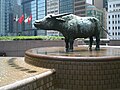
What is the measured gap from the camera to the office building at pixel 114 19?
63344 millimetres

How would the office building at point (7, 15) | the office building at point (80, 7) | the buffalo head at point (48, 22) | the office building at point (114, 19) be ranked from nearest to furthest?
the buffalo head at point (48, 22) → the office building at point (114, 19) → the office building at point (7, 15) → the office building at point (80, 7)

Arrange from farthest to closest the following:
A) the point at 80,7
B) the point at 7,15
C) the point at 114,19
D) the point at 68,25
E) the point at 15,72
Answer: the point at 80,7
the point at 7,15
the point at 114,19
the point at 68,25
the point at 15,72

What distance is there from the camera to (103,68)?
6.43 meters

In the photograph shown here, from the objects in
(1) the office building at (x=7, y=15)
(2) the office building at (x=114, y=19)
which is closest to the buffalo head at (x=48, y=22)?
(2) the office building at (x=114, y=19)

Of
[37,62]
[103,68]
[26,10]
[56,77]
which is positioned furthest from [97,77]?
[26,10]

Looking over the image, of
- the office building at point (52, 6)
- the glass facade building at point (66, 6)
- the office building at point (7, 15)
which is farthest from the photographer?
the office building at point (52, 6)

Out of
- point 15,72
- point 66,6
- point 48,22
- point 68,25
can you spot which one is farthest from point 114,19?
point 15,72

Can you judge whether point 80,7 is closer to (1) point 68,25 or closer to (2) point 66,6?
(2) point 66,6

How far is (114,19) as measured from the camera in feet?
212

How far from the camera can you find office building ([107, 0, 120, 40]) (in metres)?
63.3

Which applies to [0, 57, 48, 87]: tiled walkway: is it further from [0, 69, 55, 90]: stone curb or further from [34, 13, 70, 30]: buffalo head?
[34, 13, 70, 30]: buffalo head

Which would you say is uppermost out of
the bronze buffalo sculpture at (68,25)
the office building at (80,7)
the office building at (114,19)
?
the office building at (80,7)

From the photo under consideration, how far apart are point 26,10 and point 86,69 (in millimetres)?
95597

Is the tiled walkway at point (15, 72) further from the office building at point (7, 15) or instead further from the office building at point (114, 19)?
the office building at point (7, 15)
